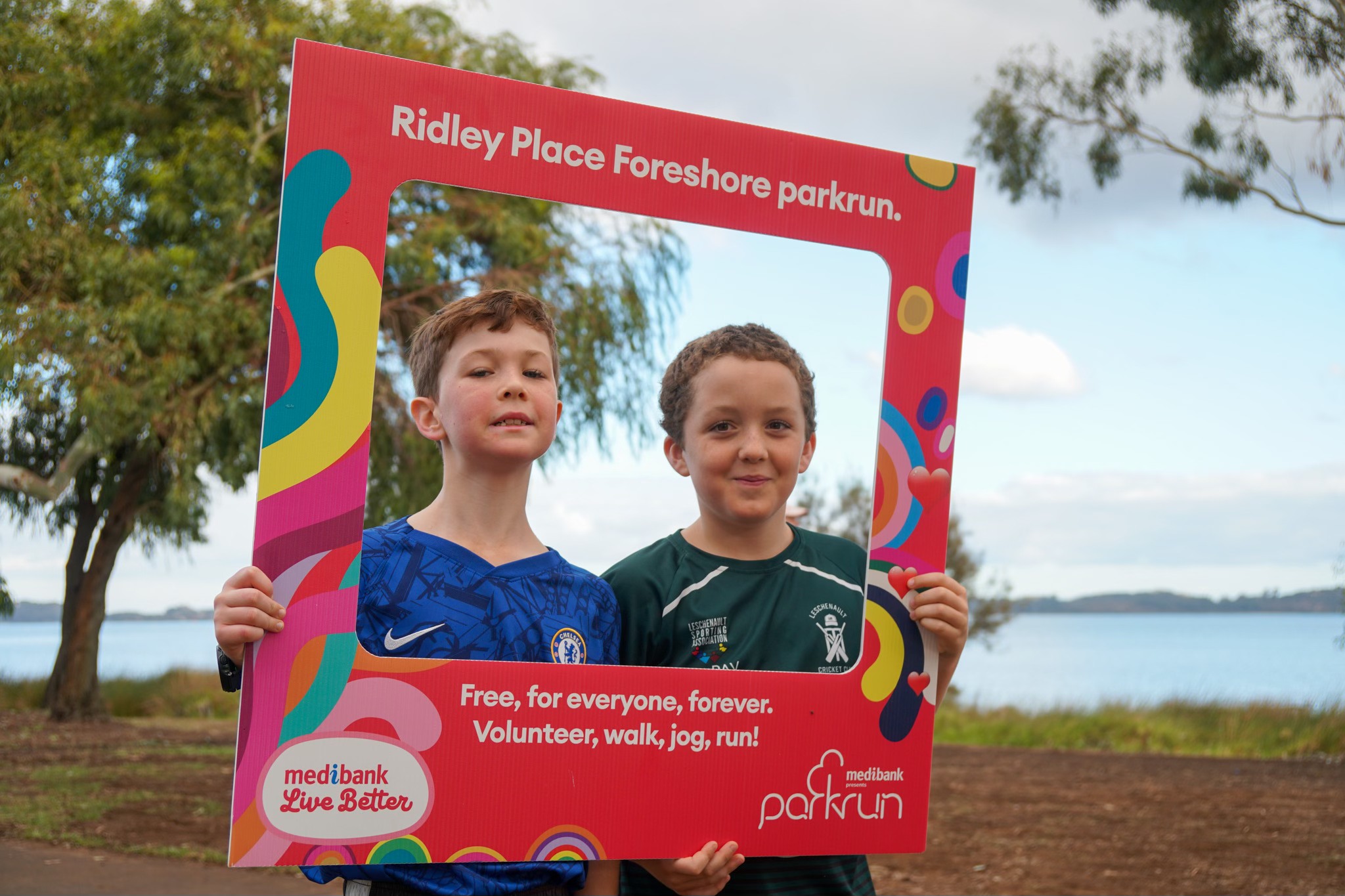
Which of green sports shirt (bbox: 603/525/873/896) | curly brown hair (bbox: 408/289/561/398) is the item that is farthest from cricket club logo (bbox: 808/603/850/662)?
curly brown hair (bbox: 408/289/561/398)

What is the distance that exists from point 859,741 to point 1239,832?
7786mm

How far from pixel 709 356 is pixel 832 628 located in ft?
1.89

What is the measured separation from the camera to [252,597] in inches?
67.6

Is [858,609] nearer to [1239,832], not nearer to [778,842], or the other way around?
[778,842]

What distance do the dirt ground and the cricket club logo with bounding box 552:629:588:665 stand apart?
5.10 meters

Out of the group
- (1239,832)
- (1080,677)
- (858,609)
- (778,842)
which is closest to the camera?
(778,842)

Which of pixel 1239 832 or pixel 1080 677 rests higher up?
pixel 1239 832

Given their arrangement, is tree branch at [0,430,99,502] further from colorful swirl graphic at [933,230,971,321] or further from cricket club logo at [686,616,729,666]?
colorful swirl graphic at [933,230,971,321]

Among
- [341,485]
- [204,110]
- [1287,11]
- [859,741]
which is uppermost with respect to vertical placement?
[1287,11]

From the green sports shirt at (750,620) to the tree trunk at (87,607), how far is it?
494 inches

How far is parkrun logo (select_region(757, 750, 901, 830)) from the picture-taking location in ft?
6.59

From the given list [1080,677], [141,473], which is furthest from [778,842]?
[1080,677]

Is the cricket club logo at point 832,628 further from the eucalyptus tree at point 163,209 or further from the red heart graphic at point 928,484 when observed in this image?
the eucalyptus tree at point 163,209

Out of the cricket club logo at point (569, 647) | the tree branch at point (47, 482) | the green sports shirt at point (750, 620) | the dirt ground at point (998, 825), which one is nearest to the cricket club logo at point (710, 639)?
the green sports shirt at point (750, 620)
